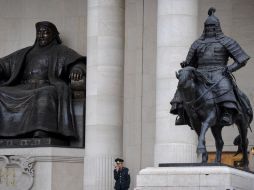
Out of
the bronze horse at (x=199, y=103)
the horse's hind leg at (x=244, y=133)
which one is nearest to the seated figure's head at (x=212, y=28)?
the bronze horse at (x=199, y=103)

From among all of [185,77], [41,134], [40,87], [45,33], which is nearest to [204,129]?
[185,77]

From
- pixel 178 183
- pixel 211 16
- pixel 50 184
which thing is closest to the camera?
pixel 178 183

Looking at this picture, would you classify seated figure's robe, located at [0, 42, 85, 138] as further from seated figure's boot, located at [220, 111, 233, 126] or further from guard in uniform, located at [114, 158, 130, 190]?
seated figure's boot, located at [220, 111, 233, 126]

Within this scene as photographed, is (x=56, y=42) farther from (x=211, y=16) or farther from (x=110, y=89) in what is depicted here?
(x=211, y=16)

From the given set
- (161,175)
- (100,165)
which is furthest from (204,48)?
(100,165)

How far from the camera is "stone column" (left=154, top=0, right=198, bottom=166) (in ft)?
83.8

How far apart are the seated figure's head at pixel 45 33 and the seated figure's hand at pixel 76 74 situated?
1602 millimetres

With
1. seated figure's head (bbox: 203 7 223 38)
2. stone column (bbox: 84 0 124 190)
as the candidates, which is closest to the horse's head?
seated figure's head (bbox: 203 7 223 38)

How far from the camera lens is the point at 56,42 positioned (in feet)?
101

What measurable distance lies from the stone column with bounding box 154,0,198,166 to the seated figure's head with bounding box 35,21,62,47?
196 inches

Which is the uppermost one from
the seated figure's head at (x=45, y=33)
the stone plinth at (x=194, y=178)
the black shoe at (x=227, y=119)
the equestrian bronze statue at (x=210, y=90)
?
the seated figure's head at (x=45, y=33)

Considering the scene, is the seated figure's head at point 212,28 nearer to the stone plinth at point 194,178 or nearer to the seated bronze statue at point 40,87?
the stone plinth at point 194,178

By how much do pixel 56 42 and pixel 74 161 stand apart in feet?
13.6

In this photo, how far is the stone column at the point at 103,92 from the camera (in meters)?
27.8
